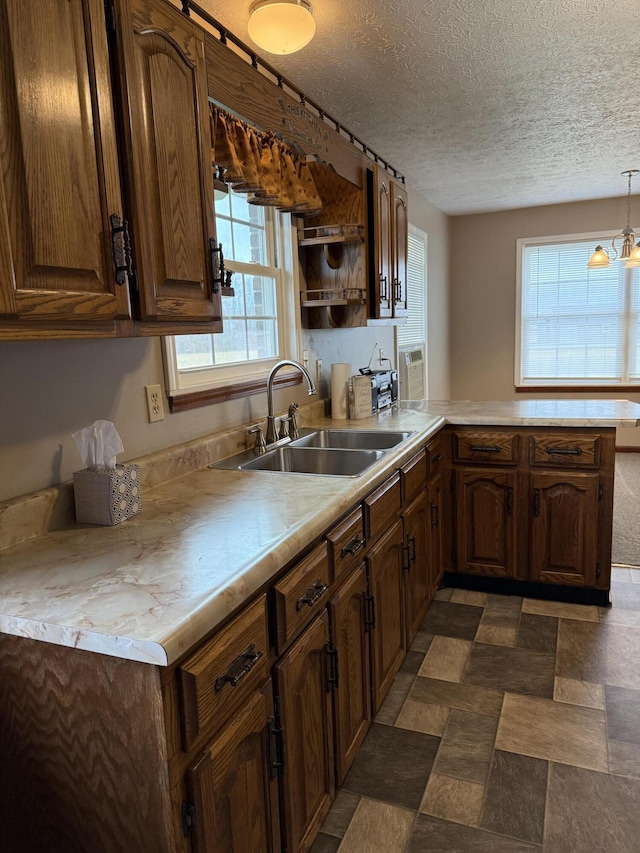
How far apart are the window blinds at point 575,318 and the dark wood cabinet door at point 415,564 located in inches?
169

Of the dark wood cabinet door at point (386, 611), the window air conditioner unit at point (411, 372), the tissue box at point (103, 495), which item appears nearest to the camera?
the tissue box at point (103, 495)

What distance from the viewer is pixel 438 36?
2.31 metres

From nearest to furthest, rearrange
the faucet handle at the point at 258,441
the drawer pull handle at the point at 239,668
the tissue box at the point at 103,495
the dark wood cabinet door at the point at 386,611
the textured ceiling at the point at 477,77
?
the drawer pull handle at the point at 239,668 → the tissue box at the point at 103,495 → the dark wood cabinet door at the point at 386,611 → the textured ceiling at the point at 477,77 → the faucet handle at the point at 258,441

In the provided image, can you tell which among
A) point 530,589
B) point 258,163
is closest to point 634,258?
point 530,589

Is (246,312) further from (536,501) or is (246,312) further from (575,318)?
(575,318)

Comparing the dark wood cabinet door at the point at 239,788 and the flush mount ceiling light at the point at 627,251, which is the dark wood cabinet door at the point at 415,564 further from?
the flush mount ceiling light at the point at 627,251

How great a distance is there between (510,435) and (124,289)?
215 centimetres

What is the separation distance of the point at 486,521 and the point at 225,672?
2.18 m

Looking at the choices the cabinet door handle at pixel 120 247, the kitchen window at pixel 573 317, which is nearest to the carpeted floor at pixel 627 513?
the kitchen window at pixel 573 317

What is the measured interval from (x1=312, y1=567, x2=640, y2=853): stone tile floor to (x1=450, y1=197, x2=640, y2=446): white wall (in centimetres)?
401

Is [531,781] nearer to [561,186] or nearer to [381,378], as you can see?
[381,378]

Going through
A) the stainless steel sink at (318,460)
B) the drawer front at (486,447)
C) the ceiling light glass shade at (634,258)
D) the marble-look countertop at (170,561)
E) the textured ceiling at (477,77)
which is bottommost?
the drawer front at (486,447)

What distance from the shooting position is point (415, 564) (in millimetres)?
2531

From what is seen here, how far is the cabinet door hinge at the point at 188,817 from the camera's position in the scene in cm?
102
